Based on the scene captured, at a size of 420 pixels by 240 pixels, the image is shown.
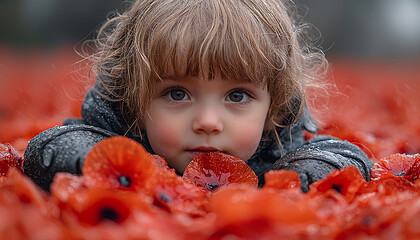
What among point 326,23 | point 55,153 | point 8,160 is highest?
point 326,23

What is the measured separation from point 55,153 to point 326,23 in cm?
1890

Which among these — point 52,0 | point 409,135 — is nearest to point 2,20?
point 52,0

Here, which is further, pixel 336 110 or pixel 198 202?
pixel 336 110

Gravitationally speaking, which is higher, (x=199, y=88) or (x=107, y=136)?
(x=199, y=88)

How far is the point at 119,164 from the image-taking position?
5.00 feet

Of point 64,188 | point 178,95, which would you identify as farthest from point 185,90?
point 64,188

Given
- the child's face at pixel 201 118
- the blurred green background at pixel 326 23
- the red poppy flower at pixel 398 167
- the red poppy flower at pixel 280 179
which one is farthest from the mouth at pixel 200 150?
the blurred green background at pixel 326 23

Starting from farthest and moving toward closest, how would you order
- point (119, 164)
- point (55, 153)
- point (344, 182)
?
point (55, 153)
point (344, 182)
point (119, 164)

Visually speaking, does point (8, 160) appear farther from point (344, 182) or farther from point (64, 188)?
point (344, 182)

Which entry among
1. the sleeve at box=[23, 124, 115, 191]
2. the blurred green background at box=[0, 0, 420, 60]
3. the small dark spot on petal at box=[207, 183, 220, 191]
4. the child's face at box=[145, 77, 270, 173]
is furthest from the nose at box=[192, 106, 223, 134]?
the blurred green background at box=[0, 0, 420, 60]

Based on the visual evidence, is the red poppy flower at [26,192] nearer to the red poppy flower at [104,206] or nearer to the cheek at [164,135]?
the red poppy flower at [104,206]

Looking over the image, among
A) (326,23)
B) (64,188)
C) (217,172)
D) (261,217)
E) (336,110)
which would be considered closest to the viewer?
(261,217)

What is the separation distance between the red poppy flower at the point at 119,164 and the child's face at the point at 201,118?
0.52 m

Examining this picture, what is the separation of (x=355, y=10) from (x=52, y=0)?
37.3 feet
